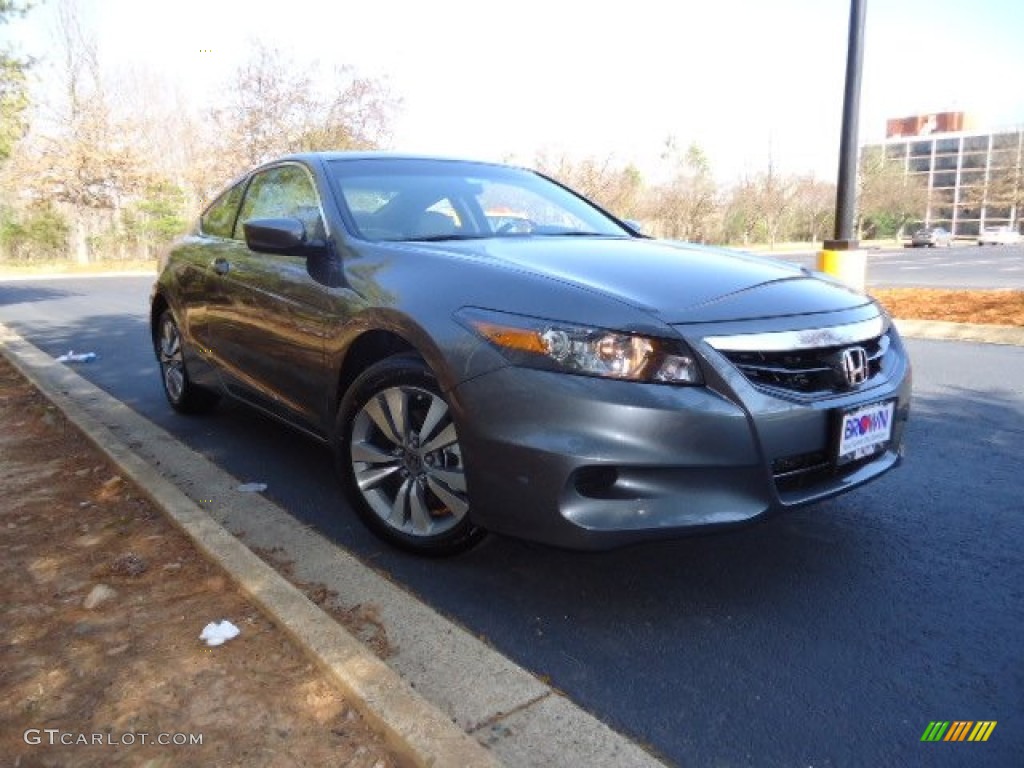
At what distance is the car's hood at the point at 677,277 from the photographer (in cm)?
243

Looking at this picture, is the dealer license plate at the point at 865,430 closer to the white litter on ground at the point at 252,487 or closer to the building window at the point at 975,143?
the white litter on ground at the point at 252,487

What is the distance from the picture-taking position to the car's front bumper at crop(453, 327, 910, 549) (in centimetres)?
221

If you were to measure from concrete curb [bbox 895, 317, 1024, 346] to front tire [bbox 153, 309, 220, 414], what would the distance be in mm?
7035

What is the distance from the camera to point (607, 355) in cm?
227

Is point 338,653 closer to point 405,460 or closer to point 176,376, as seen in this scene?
point 405,460

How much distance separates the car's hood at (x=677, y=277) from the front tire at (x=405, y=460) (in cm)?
55

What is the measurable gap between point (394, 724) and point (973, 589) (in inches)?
79.5

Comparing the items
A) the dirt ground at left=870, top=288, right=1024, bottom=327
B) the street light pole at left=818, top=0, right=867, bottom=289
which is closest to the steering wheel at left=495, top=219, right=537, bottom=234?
the street light pole at left=818, top=0, right=867, bottom=289

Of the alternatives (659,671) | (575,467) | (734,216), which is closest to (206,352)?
(575,467)

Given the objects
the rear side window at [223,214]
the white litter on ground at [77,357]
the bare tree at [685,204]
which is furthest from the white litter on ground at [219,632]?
the bare tree at [685,204]

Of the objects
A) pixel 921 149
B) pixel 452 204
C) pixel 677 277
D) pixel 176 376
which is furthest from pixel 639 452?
pixel 921 149

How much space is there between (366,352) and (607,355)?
1150 mm

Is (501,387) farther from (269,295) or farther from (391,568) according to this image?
(269,295)

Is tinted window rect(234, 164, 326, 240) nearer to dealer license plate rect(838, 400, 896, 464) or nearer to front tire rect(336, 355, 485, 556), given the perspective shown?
front tire rect(336, 355, 485, 556)
